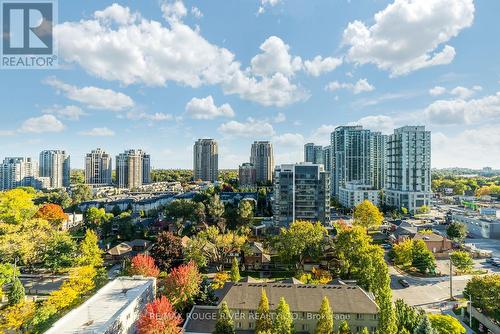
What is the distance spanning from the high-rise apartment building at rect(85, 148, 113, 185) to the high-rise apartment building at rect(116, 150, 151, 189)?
10.7 meters

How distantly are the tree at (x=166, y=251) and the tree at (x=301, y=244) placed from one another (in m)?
10.7

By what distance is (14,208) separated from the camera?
39.2 m

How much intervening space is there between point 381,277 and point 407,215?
148 feet

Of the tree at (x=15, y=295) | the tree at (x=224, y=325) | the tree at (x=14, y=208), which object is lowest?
the tree at (x=15, y=295)

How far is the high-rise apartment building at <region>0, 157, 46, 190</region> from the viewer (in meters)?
94.9

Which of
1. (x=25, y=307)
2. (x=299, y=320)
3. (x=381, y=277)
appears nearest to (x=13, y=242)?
(x=25, y=307)

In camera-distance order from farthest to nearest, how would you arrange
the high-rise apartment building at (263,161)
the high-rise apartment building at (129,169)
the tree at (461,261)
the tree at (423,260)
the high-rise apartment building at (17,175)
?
the high-rise apartment building at (263,161)
the high-rise apartment building at (129,169)
the high-rise apartment building at (17,175)
the tree at (423,260)
the tree at (461,261)

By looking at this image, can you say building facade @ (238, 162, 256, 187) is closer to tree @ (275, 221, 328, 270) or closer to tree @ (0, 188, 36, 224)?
tree @ (0, 188, 36, 224)

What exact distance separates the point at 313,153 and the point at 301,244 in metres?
79.9

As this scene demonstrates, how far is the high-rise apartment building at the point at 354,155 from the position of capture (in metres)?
74.5

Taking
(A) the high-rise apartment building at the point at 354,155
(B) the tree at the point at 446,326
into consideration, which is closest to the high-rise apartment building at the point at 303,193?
(B) the tree at the point at 446,326

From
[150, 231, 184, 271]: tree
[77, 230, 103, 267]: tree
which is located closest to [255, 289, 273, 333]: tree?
[150, 231, 184, 271]: tree

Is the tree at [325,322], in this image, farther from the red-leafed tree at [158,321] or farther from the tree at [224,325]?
the red-leafed tree at [158,321]

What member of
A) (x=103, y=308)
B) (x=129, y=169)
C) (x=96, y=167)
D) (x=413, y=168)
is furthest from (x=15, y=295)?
(x=96, y=167)
